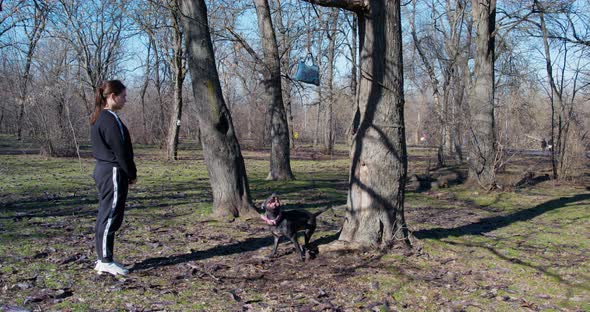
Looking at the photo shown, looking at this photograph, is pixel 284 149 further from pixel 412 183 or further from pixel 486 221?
pixel 486 221

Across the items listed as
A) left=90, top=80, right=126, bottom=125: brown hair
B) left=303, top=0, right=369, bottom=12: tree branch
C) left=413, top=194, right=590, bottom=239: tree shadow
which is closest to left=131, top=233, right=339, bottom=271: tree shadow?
left=413, top=194, right=590, bottom=239: tree shadow

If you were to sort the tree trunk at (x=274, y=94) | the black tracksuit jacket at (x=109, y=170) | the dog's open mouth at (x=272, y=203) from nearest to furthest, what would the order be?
the black tracksuit jacket at (x=109, y=170) → the dog's open mouth at (x=272, y=203) → the tree trunk at (x=274, y=94)

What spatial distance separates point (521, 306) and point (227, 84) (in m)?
33.2

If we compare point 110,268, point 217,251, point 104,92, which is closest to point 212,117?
point 217,251

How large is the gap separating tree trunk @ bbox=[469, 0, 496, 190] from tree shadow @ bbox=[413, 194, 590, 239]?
74.3 inches

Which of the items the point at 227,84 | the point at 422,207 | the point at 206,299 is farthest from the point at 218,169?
the point at 227,84

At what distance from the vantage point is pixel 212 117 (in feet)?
24.2

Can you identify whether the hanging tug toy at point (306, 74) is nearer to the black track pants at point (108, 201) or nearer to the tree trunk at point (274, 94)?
the tree trunk at point (274, 94)

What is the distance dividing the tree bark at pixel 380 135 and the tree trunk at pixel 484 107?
7.51 meters

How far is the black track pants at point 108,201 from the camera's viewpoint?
456 cm

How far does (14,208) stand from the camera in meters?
8.22

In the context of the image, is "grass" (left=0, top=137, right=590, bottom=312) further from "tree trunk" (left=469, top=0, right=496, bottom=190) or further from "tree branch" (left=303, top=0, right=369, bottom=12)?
"tree trunk" (left=469, top=0, right=496, bottom=190)

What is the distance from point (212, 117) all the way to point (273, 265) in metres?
3.07

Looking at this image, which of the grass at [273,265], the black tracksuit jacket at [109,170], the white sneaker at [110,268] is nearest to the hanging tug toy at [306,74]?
the grass at [273,265]
